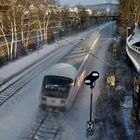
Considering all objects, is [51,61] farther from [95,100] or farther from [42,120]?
[42,120]

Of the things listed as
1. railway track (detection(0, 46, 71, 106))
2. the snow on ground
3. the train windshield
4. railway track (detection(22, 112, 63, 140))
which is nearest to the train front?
the train windshield

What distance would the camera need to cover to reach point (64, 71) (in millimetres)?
27188

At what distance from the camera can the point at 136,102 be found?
2761 cm

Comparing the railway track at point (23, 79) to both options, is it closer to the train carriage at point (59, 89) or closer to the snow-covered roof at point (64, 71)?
the train carriage at point (59, 89)

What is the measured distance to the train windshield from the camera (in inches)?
1008

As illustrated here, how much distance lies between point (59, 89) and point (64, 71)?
1.89 metres

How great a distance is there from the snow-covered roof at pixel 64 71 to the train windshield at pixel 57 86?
1.34 ft

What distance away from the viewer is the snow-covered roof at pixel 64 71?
2675 cm

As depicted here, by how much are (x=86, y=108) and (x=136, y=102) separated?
141 inches

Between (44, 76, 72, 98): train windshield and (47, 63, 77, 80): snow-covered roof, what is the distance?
0.41m

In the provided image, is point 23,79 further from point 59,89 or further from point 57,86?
point 59,89

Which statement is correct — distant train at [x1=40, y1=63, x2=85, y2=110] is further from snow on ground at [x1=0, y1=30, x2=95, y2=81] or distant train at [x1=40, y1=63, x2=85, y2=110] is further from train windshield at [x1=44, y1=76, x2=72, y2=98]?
snow on ground at [x1=0, y1=30, x2=95, y2=81]

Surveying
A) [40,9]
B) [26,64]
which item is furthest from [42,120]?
[40,9]

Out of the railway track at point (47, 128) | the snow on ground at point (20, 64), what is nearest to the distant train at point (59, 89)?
the railway track at point (47, 128)
